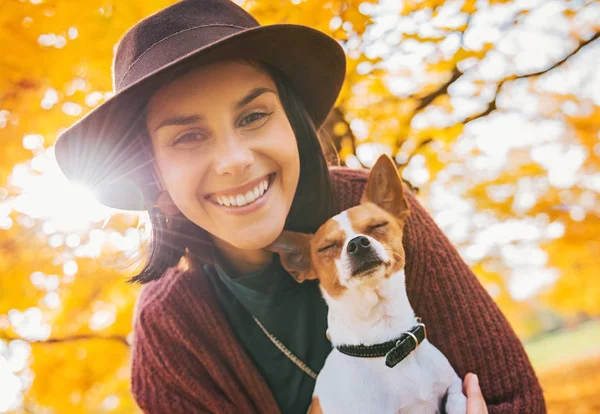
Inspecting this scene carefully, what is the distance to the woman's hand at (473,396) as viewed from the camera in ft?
4.30

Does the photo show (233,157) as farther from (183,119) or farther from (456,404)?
(456,404)

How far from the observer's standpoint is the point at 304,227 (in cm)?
167

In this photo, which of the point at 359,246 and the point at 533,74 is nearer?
the point at 359,246

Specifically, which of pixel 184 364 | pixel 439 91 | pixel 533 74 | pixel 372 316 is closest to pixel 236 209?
pixel 372 316

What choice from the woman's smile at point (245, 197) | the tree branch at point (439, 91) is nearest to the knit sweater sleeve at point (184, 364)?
the woman's smile at point (245, 197)

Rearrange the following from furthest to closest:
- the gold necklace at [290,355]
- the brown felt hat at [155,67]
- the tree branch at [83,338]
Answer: the tree branch at [83,338], the gold necklace at [290,355], the brown felt hat at [155,67]

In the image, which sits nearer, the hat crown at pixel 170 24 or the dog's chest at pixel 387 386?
the dog's chest at pixel 387 386

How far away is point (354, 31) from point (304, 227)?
5.10ft

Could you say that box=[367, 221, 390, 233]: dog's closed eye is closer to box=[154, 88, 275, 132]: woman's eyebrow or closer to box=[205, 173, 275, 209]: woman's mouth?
box=[205, 173, 275, 209]: woman's mouth

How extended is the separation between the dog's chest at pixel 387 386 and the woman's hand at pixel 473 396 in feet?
0.27

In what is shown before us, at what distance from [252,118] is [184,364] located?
3.53 ft

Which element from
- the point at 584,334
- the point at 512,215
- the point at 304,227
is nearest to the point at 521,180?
the point at 512,215

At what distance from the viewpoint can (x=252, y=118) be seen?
148 cm

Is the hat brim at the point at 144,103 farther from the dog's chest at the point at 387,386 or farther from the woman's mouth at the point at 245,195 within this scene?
the dog's chest at the point at 387,386
